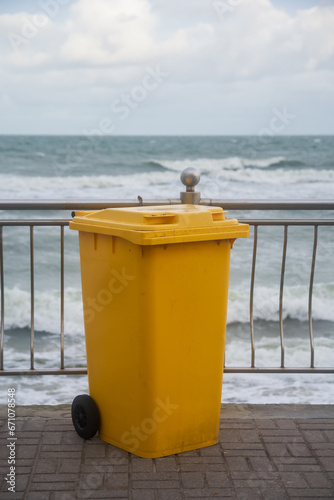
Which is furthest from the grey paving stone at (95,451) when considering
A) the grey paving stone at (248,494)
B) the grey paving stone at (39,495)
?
the grey paving stone at (248,494)

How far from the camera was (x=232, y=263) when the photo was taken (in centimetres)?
1221

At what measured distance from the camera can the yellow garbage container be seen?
2662 mm

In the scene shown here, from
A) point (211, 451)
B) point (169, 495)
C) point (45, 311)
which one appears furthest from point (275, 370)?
point (45, 311)

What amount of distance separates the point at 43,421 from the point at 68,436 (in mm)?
241

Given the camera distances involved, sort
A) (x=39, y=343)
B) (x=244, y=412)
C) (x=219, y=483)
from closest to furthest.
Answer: (x=219, y=483), (x=244, y=412), (x=39, y=343)

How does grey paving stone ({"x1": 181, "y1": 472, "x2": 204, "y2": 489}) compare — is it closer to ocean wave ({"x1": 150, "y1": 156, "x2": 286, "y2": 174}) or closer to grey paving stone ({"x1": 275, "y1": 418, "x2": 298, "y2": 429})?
grey paving stone ({"x1": 275, "y1": 418, "x2": 298, "y2": 429})

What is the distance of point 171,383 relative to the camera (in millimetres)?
2793

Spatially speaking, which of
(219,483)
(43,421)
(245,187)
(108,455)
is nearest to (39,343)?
(43,421)

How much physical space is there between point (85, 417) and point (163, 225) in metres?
1.15

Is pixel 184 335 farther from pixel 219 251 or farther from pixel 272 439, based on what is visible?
pixel 272 439

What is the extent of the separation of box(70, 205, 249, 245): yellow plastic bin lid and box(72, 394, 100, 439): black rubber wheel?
93 centimetres

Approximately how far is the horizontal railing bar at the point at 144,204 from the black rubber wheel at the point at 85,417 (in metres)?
1.08

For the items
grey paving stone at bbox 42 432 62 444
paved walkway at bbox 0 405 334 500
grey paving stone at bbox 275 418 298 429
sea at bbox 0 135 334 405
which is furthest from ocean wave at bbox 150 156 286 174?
grey paving stone at bbox 42 432 62 444

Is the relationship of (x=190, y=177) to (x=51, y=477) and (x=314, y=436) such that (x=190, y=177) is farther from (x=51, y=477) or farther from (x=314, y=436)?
(x=51, y=477)
